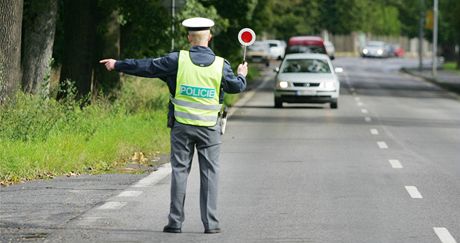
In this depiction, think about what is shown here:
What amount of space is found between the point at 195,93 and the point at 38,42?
600 inches

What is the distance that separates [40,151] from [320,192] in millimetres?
Answer: 3986

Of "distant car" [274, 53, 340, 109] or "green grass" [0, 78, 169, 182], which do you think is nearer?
"green grass" [0, 78, 169, 182]

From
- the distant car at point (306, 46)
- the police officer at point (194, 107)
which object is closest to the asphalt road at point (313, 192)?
the police officer at point (194, 107)

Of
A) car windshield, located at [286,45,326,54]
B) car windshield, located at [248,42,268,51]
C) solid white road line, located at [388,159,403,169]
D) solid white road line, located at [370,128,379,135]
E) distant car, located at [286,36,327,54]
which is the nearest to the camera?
solid white road line, located at [388,159,403,169]

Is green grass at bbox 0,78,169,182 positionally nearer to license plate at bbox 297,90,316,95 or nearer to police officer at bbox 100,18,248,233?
police officer at bbox 100,18,248,233

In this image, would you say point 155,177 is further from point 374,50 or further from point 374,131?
point 374,50

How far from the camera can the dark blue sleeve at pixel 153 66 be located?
11.4m

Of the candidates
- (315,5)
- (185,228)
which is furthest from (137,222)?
(315,5)

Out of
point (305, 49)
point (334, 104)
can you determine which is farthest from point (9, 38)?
point (305, 49)

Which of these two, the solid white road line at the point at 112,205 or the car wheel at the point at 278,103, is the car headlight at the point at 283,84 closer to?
the car wheel at the point at 278,103

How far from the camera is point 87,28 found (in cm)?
2944

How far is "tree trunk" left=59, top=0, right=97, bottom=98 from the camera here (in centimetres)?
2916

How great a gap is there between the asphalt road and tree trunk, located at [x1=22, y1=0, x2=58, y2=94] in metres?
3.83

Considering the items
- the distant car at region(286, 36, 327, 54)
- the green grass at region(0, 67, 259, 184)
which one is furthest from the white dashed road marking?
the distant car at region(286, 36, 327, 54)
